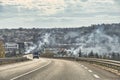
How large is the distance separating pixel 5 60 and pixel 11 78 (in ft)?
73.9

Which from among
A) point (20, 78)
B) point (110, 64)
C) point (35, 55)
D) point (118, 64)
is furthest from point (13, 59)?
point (35, 55)

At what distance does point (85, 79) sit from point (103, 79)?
1025mm

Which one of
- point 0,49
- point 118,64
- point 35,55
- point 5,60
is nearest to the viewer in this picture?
point 118,64

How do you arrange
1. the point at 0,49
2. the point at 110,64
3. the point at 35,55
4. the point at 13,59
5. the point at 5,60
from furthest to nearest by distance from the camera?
the point at 0,49 → the point at 35,55 → the point at 13,59 → the point at 5,60 → the point at 110,64

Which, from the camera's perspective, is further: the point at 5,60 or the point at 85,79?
the point at 5,60

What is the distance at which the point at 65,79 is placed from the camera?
2156 centimetres

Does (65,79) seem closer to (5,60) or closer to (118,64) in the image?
(118,64)

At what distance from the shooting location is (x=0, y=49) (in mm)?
150000

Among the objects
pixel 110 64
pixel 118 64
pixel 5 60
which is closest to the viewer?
pixel 118 64

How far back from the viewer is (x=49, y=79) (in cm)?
2159

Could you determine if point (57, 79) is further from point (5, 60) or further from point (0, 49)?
point (0, 49)

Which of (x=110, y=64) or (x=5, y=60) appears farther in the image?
(x=5, y=60)

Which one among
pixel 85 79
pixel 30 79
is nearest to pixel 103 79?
pixel 85 79

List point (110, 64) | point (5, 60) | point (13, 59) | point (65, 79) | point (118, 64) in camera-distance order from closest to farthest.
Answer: point (65, 79)
point (118, 64)
point (110, 64)
point (5, 60)
point (13, 59)
